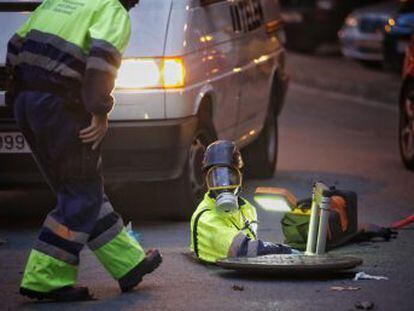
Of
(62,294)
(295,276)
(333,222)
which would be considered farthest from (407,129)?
(62,294)

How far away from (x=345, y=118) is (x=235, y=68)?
6804mm

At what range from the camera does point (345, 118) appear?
17422 millimetres

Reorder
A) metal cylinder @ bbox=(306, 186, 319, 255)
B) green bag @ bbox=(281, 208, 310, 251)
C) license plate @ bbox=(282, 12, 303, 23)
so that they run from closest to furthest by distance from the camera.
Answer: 1. metal cylinder @ bbox=(306, 186, 319, 255)
2. green bag @ bbox=(281, 208, 310, 251)
3. license plate @ bbox=(282, 12, 303, 23)

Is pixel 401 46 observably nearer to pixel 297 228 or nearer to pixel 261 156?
pixel 261 156

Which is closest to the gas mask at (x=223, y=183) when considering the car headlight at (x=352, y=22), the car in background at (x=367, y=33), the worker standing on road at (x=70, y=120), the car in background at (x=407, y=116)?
the worker standing on road at (x=70, y=120)

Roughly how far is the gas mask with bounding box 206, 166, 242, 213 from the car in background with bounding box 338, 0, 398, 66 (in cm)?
1482

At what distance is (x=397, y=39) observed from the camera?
2112cm

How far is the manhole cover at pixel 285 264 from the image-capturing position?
7633mm

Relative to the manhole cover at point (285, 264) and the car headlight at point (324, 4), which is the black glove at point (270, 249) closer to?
the manhole cover at point (285, 264)

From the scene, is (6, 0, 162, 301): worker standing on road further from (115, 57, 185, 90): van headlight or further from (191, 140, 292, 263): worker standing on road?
(115, 57, 185, 90): van headlight

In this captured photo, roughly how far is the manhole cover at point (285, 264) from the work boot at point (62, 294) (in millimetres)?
815

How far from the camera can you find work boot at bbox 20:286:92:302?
288 inches

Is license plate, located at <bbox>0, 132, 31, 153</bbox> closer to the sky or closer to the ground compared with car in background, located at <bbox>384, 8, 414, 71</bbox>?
closer to the sky

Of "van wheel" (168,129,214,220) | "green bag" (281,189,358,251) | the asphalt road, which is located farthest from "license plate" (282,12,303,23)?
"green bag" (281,189,358,251)
